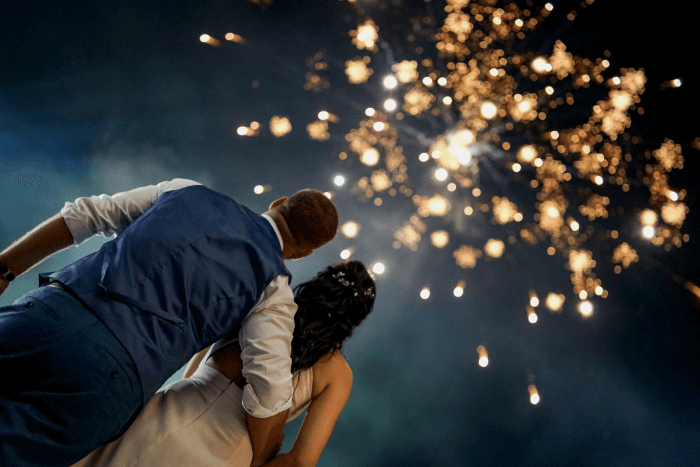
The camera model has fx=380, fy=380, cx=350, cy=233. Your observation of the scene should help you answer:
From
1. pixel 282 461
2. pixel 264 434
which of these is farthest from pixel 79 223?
pixel 282 461

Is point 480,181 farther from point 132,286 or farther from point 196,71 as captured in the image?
point 132,286

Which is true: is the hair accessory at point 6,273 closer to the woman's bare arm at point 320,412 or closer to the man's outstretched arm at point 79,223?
the man's outstretched arm at point 79,223

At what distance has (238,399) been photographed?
1.11 meters

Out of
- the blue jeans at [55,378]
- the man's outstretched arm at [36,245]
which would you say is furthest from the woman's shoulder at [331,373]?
the man's outstretched arm at [36,245]

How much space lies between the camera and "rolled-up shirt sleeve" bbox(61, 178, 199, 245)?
42.3 inches

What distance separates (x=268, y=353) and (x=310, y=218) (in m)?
0.43

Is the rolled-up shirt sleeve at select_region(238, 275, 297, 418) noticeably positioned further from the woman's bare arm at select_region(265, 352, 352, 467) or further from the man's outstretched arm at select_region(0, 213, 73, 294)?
the man's outstretched arm at select_region(0, 213, 73, 294)

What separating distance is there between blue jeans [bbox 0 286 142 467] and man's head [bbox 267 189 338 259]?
0.55 meters

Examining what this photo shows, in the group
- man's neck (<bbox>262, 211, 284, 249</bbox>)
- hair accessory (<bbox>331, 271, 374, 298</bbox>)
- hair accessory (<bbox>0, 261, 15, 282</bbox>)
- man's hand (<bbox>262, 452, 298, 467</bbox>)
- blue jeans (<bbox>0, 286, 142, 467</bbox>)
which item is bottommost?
man's hand (<bbox>262, 452, 298, 467</bbox>)

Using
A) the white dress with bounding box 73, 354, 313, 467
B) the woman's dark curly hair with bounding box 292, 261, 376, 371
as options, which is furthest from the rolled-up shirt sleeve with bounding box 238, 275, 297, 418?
the woman's dark curly hair with bounding box 292, 261, 376, 371

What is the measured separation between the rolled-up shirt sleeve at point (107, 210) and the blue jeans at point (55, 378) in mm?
296

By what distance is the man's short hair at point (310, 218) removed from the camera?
1211mm

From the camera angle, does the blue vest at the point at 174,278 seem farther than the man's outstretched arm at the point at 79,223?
No

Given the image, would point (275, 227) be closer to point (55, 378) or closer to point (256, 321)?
point (256, 321)
